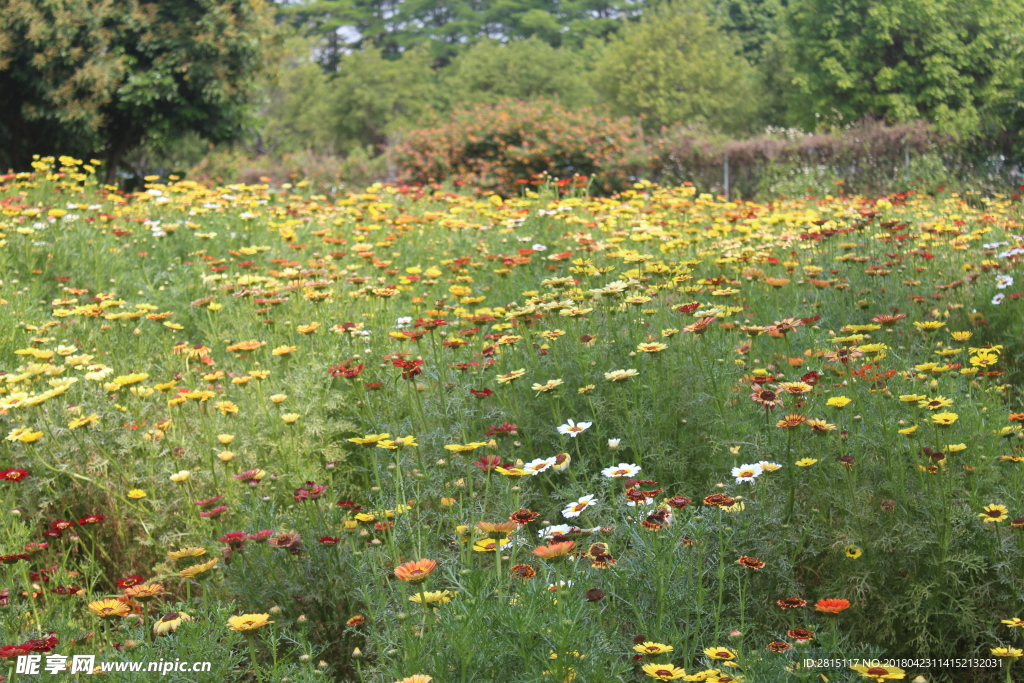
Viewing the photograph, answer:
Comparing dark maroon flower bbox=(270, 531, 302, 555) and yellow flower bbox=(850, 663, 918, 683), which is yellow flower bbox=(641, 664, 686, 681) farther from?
dark maroon flower bbox=(270, 531, 302, 555)

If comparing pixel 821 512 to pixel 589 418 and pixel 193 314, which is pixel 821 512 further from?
pixel 193 314

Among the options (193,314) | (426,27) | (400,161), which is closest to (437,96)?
(426,27)

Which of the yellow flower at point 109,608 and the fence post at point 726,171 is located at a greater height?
the yellow flower at point 109,608

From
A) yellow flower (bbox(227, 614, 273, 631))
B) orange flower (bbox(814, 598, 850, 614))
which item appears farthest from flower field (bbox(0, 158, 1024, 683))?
orange flower (bbox(814, 598, 850, 614))

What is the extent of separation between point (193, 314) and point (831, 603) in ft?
13.0

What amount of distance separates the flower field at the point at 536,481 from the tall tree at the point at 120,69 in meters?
8.51

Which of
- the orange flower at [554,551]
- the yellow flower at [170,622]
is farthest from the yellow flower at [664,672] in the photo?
the yellow flower at [170,622]

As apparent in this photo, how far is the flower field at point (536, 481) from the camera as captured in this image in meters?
1.84

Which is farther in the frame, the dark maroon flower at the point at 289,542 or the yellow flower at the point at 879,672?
the dark maroon flower at the point at 289,542

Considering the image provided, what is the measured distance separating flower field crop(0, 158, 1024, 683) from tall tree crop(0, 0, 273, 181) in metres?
8.51

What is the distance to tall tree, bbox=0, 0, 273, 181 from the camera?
11836mm

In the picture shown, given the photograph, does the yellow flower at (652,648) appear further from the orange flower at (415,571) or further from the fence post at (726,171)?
the fence post at (726,171)

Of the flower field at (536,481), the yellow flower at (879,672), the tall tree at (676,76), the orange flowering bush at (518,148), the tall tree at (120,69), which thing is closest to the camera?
the yellow flower at (879,672)

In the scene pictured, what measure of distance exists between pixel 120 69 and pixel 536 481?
1214 centimetres
